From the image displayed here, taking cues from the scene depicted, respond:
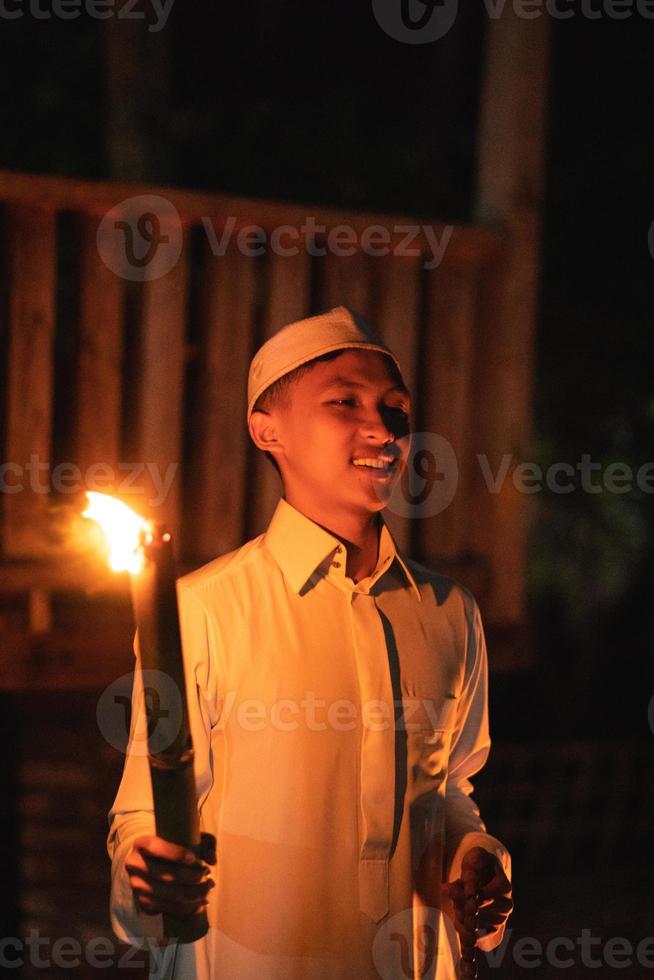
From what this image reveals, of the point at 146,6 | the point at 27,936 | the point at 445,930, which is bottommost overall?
the point at 27,936

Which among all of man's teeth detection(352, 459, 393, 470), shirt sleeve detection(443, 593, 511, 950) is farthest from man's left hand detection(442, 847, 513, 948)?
man's teeth detection(352, 459, 393, 470)

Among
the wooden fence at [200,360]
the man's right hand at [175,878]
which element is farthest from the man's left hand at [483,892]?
the wooden fence at [200,360]

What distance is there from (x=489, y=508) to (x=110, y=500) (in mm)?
2975

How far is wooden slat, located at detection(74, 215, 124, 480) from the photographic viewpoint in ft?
13.2

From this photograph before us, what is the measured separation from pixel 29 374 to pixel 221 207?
3.01 feet

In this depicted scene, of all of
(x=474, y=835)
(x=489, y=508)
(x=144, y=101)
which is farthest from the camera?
(x=144, y=101)

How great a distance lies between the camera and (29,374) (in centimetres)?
393

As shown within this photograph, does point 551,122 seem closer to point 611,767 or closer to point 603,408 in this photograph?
point 603,408

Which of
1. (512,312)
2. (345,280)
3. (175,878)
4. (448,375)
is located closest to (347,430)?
(175,878)

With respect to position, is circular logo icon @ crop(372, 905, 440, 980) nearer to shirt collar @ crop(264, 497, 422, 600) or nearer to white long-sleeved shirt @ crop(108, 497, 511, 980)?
white long-sleeved shirt @ crop(108, 497, 511, 980)

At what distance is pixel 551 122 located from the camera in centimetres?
585

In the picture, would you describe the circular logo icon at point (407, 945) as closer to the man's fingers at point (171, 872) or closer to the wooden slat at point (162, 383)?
the man's fingers at point (171, 872)

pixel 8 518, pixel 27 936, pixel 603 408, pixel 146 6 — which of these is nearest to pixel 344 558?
pixel 8 518

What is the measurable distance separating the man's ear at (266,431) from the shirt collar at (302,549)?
0.13 metres
